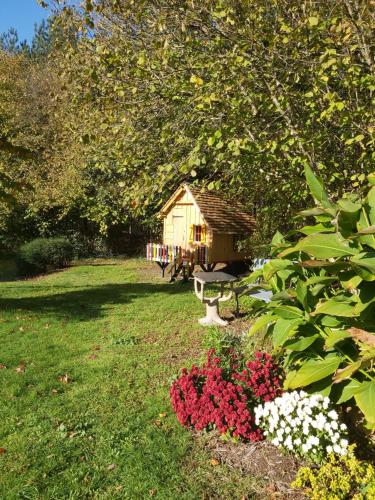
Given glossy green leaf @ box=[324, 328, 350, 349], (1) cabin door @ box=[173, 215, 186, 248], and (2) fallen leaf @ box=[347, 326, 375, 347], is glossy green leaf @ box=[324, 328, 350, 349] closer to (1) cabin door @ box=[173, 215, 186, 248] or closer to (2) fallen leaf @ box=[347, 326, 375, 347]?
(2) fallen leaf @ box=[347, 326, 375, 347]

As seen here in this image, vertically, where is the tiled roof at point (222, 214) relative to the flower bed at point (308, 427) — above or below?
above

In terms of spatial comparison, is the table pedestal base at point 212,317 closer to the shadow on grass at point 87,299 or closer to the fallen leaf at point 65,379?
the shadow on grass at point 87,299

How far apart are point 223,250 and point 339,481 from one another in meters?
11.8

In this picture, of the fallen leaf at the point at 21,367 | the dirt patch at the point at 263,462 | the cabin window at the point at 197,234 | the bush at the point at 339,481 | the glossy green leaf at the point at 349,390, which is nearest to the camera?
the bush at the point at 339,481

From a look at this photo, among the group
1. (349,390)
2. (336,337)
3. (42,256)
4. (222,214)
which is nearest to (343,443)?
(349,390)

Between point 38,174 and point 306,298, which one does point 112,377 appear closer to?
point 306,298

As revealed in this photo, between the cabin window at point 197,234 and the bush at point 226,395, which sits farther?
the cabin window at point 197,234

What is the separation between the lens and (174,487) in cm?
338

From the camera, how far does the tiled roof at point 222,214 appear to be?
14.4 meters

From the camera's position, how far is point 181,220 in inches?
610

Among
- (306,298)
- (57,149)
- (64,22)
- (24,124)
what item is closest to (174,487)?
(306,298)

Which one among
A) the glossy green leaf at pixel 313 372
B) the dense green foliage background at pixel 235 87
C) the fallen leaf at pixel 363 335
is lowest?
the glossy green leaf at pixel 313 372

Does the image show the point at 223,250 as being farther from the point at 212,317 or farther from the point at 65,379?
the point at 65,379

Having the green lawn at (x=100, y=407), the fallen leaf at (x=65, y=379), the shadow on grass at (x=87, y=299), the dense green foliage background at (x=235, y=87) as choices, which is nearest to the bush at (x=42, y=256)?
the shadow on grass at (x=87, y=299)
